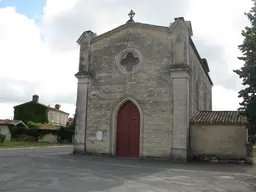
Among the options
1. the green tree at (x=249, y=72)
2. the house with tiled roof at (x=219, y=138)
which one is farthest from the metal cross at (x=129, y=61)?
the green tree at (x=249, y=72)

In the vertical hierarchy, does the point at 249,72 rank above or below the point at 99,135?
above

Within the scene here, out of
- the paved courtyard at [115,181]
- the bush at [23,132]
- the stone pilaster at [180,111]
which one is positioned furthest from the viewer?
→ the bush at [23,132]

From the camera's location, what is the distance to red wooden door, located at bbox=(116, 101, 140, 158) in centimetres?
1711

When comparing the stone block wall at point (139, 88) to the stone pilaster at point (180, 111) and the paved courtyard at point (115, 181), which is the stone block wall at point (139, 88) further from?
the paved courtyard at point (115, 181)

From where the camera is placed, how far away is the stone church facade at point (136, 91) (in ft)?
52.6

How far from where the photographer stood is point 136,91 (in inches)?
677

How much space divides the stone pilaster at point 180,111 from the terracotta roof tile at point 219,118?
108 cm

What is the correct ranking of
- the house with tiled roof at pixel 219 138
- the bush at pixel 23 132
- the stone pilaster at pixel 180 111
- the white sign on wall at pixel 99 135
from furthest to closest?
1. the bush at pixel 23 132
2. the white sign on wall at pixel 99 135
3. the house with tiled roof at pixel 219 138
4. the stone pilaster at pixel 180 111

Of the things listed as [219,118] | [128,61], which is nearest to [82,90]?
[128,61]

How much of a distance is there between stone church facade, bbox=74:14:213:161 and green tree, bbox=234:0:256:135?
14.7 feet

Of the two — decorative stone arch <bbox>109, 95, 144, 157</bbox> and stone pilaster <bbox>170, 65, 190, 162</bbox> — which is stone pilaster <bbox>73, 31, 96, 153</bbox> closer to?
decorative stone arch <bbox>109, 95, 144, 157</bbox>

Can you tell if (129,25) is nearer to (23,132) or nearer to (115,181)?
(115,181)

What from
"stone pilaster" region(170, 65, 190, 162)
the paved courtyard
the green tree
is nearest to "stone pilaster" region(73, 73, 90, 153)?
"stone pilaster" region(170, 65, 190, 162)

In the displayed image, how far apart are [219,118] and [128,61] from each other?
6571 millimetres
